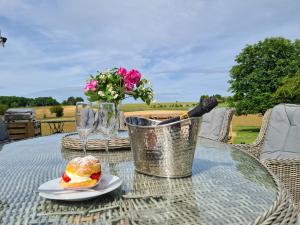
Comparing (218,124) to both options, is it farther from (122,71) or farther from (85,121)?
(85,121)

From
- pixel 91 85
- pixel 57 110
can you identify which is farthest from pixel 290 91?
pixel 91 85

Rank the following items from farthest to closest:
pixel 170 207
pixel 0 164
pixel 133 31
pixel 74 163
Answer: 1. pixel 133 31
2. pixel 0 164
3. pixel 74 163
4. pixel 170 207

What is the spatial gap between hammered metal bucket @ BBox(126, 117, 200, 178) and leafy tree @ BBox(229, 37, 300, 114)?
19103mm

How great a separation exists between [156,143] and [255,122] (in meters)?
25.1

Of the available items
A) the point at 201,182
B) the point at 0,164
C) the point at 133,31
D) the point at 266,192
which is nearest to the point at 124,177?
the point at 201,182

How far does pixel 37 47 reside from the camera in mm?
6395


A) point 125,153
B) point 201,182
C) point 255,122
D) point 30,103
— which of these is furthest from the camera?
point 255,122

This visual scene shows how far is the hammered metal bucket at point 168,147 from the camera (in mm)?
1140

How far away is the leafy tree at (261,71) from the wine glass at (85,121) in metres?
18.9

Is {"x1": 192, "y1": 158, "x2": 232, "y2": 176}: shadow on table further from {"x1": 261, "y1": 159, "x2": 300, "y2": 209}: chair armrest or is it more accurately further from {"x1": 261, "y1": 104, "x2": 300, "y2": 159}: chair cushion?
{"x1": 261, "y1": 104, "x2": 300, "y2": 159}: chair cushion

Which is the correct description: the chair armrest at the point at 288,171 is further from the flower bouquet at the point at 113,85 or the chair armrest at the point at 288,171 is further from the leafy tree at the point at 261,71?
the leafy tree at the point at 261,71

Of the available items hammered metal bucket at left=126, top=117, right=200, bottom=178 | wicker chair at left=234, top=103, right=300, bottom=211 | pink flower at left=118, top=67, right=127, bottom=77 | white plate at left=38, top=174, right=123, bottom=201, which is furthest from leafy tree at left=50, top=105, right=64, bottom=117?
white plate at left=38, top=174, right=123, bottom=201

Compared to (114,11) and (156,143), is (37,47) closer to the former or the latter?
(114,11)

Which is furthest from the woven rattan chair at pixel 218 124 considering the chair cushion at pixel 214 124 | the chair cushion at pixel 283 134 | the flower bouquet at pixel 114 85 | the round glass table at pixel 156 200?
the round glass table at pixel 156 200
